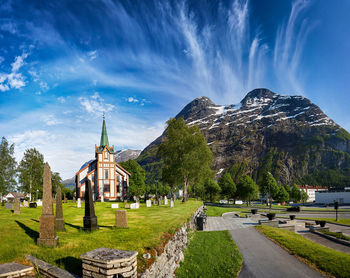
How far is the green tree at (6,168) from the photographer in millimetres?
38625

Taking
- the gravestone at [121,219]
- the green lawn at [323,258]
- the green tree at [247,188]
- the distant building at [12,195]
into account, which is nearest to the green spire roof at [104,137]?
the distant building at [12,195]

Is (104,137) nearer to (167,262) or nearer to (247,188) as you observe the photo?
(247,188)

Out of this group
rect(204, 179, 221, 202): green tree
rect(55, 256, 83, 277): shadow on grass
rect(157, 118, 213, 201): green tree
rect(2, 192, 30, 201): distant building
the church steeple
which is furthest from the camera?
rect(204, 179, 221, 202): green tree

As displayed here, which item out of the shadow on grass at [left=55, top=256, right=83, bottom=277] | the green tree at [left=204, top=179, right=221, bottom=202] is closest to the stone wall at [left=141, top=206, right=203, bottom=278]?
the shadow on grass at [left=55, top=256, right=83, bottom=277]

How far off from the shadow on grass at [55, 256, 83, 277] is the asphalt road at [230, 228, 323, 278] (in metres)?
6.55

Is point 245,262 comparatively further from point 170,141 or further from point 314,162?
point 314,162

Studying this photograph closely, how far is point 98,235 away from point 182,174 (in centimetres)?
2656

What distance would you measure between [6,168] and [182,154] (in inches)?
1283

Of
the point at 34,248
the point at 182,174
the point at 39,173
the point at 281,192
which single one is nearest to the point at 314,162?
the point at 281,192

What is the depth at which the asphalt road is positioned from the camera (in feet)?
29.8

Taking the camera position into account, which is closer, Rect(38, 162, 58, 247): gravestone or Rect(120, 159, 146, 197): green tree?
Rect(38, 162, 58, 247): gravestone

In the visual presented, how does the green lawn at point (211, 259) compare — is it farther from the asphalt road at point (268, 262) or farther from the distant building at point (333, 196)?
the distant building at point (333, 196)

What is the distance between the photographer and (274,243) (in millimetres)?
14164

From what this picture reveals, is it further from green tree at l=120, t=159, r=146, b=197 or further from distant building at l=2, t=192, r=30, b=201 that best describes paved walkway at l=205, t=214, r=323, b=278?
distant building at l=2, t=192, r=30, b=201
